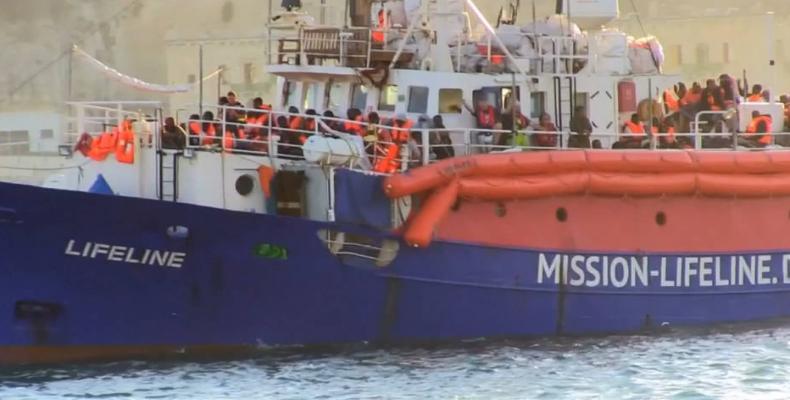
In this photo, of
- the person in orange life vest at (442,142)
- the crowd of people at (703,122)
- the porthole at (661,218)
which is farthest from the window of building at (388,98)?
the porthole at (661,218)

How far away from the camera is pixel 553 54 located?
24281 mm

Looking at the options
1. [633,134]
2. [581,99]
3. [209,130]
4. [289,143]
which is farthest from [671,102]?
[209,130]

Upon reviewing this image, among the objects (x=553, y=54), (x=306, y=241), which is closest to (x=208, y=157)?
(x=306, y=241)

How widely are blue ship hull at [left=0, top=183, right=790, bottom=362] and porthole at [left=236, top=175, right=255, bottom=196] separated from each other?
733mm

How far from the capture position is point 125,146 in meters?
22.2

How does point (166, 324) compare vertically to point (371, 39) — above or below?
below

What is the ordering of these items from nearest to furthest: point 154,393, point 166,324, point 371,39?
point 154,393 < point 166,324 < point 371,39

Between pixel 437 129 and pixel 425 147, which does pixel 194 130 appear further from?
pixel 437 129

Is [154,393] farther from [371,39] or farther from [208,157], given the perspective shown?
[371,39]

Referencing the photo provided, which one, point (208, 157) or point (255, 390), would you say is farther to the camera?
point (208, 157)

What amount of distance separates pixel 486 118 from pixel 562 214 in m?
1.50

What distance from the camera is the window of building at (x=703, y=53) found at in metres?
55.0

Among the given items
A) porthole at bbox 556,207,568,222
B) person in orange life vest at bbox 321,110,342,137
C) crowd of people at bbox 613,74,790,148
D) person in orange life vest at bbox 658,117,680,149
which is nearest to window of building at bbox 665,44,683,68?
crowd of people at bbox 613,74,790,148

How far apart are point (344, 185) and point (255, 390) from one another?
2645 millimetres
